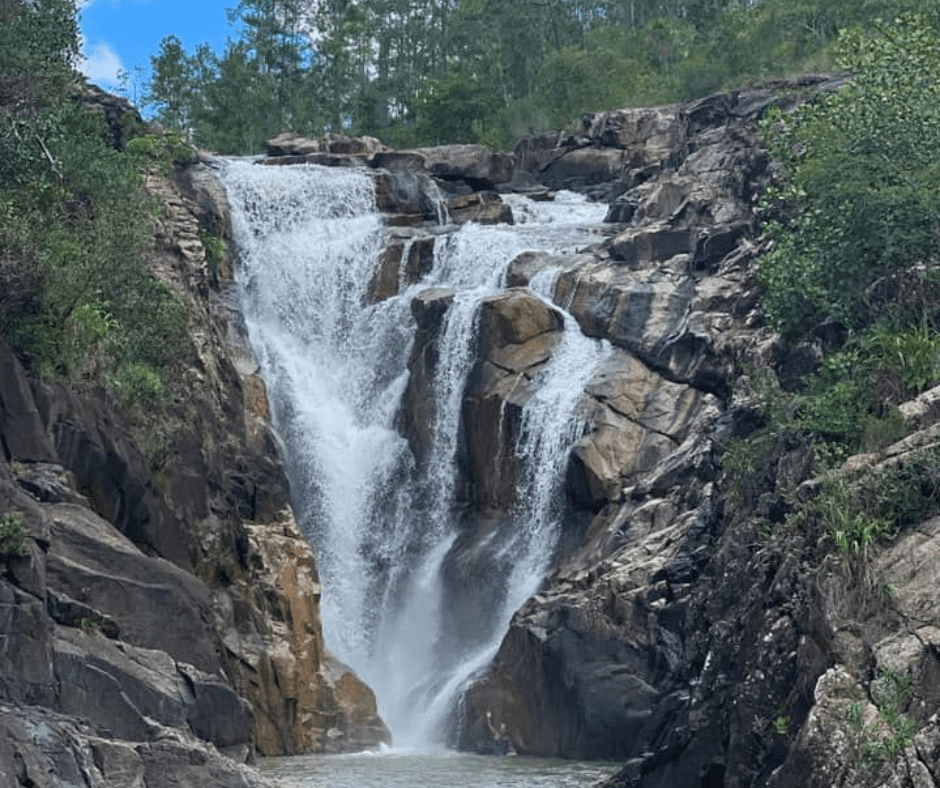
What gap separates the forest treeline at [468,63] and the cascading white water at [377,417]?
1883 centimetres

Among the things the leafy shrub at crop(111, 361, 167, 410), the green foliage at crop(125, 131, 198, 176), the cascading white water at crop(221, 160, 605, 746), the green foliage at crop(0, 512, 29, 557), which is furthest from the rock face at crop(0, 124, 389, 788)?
the cascading white water at crop(221, 160, 605, 746)

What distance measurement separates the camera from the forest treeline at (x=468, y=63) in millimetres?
76062

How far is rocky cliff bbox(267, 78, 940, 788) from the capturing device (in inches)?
1057

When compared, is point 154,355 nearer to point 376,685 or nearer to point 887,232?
point 376,685

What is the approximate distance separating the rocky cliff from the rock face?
4.60 meters

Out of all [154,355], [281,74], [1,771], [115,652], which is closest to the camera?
[1,771]

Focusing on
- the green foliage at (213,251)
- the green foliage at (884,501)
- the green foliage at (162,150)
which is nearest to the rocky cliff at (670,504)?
the green foliage at (884,501)

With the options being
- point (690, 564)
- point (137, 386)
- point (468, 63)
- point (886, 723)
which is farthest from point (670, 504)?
point (468, 63)

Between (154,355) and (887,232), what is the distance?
1848 cm

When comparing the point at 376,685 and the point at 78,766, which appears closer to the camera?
the point at 78,766

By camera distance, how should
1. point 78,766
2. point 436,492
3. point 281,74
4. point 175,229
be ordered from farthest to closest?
point 281,74 → point 175,229 → point 436,492 → point 78,766

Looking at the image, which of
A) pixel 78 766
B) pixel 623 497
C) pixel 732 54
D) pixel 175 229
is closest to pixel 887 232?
pixel 623 497

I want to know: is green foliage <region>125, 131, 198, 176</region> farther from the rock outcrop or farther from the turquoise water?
the turquoise water

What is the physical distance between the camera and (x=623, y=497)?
45.3 m
